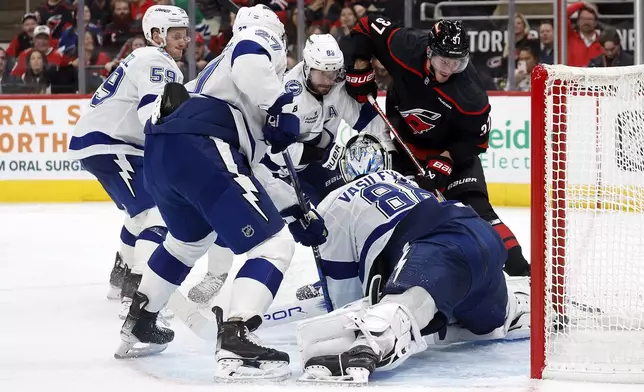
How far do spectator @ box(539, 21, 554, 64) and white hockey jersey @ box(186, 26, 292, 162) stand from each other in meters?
4.83

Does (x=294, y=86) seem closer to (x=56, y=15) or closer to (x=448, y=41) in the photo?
(x=448, y=41)

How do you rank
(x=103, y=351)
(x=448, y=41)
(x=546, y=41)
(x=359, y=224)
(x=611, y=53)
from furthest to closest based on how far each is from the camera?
1. (x=546, y=41)
2. (x=611, y=53)
3. (x=448, y=41)
4. (x=103, y=351)
5. (x=359, y=224)

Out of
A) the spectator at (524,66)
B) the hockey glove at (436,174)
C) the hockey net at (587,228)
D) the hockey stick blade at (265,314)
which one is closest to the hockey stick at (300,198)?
the hockey stick blade at (265,314)

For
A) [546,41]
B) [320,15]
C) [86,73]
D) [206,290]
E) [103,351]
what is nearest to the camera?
[103,351]

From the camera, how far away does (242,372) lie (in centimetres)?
292

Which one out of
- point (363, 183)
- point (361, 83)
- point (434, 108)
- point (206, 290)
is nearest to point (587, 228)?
point (363, 183)

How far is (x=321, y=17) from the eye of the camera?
8.03 metres

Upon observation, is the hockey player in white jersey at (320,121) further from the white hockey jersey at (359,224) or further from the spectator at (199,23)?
the spectator at (199,23)

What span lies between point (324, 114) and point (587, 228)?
1585mm

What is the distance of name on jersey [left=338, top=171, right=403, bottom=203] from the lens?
3371 mm

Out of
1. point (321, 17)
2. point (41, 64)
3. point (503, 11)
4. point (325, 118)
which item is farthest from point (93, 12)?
point (325, 118)

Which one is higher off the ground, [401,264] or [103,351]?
[401,264]

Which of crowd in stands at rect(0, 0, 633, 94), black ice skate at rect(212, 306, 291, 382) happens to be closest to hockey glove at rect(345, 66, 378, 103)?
black ice skate at rect(212, 306, 291, 382)

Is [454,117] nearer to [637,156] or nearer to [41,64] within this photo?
[637,156]
